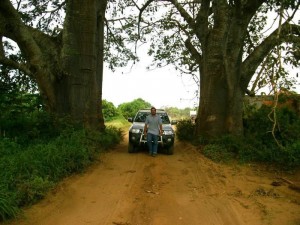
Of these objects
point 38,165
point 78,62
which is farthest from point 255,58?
point 38,165

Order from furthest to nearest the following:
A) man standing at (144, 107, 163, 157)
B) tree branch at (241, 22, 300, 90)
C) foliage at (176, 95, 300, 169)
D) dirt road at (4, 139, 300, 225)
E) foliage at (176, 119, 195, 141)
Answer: foliage at (176, 119, 195, 141) < tree branch at (241, 22, 300, 90) < man standing at (144, 107, 163, 157) < foliage at (176, 95, 300, 169) < dirt road at (4, 139, 300, 225)

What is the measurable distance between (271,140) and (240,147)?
1.00 m

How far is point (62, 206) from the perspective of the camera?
24.2ft

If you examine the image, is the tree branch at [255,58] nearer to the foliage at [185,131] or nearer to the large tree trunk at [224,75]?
the large tree trunk at [224,75]

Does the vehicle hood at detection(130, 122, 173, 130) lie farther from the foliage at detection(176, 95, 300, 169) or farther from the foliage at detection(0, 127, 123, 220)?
the foliage at detection(0, 127, 123, 220)

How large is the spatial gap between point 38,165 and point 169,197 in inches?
112

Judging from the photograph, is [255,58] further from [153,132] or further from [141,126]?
[141,126]

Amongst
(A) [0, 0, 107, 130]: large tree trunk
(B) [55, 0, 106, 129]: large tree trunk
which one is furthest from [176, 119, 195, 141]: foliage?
(B) [55, 0, 106, 129]: large tree trunk

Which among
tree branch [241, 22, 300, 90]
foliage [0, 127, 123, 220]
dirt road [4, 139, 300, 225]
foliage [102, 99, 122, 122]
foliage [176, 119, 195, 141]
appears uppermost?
tree branch [241, 22, 300, 90]

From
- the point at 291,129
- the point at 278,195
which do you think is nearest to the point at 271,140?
the point at 291,129

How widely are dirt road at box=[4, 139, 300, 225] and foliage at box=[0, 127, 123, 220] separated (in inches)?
9.6

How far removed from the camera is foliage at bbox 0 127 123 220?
7.08 m

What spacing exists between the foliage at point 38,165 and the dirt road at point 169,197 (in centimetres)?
24

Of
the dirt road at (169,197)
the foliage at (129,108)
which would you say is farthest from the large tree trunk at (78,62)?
the foliage at (129,108)
